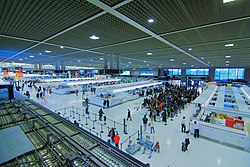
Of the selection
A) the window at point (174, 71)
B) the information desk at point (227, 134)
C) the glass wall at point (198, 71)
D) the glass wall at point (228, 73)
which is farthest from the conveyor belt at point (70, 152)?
the window at point (174, 71)

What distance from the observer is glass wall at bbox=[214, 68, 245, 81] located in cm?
3078

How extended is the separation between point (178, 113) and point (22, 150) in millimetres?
13560

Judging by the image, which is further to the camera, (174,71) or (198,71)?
(174,71)

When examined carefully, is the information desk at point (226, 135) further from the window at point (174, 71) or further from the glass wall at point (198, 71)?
the window at point (174, 71)

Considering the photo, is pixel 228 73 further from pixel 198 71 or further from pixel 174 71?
pixel 174 71

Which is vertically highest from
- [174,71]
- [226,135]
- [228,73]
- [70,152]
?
[174,71]

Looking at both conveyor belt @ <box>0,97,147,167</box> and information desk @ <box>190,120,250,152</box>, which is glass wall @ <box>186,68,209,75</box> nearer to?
information desk @ <box>190,120,250,152</box>

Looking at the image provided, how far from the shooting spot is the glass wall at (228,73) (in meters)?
30.8


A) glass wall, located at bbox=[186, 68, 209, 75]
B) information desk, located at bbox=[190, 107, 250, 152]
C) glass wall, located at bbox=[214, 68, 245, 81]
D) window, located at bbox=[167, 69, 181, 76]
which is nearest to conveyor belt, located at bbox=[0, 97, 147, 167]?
information desk, located at bbox=[190, 107, 250, 152]

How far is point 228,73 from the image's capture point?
3228 centimetres

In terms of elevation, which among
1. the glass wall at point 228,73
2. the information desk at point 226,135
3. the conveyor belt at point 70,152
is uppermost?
the glass wall at point 228,73

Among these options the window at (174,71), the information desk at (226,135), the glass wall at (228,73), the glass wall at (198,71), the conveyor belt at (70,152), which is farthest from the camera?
the window at (174,71)

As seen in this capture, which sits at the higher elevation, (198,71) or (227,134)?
(198,71)

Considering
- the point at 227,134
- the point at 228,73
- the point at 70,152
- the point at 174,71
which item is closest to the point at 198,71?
the point at 228,73
